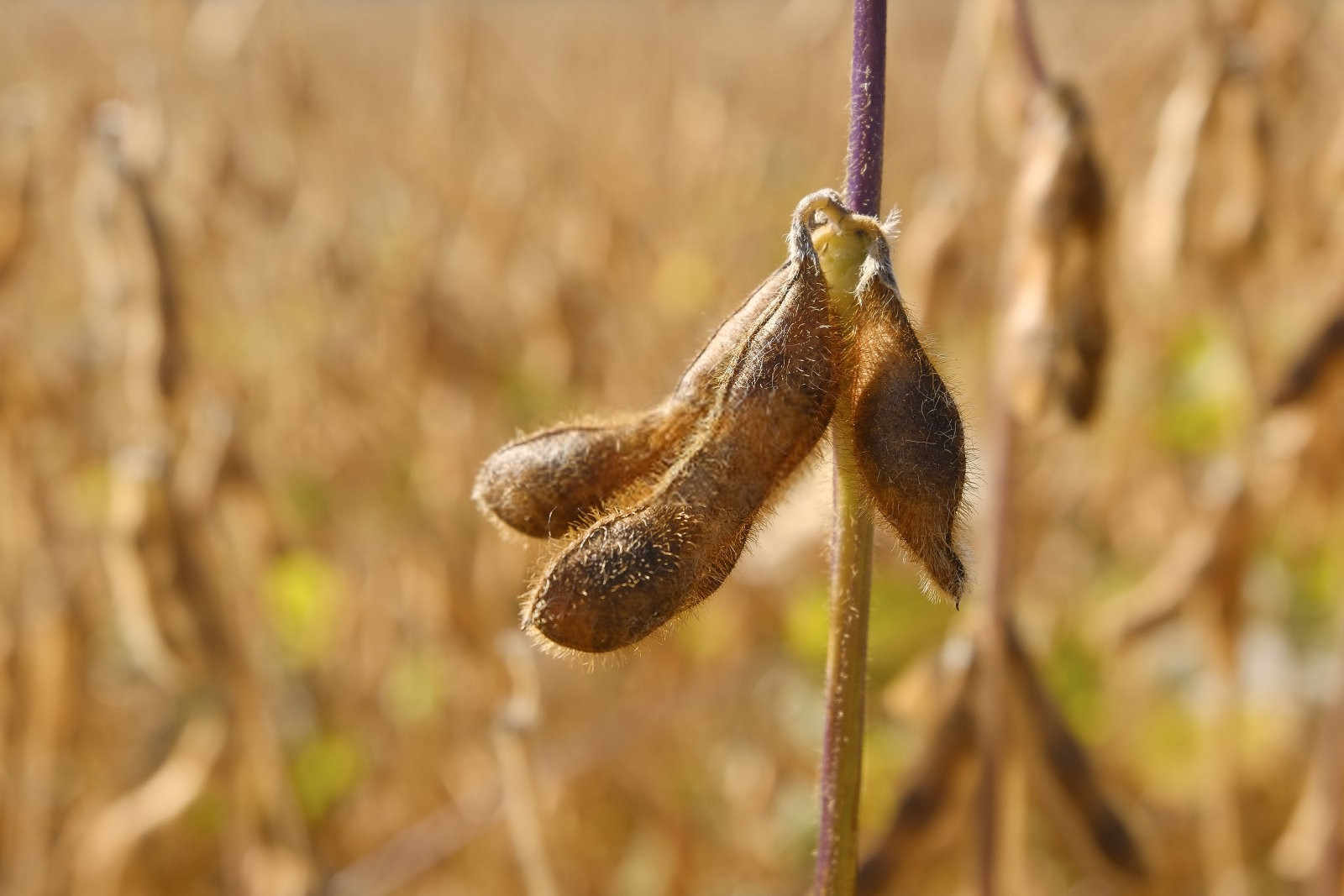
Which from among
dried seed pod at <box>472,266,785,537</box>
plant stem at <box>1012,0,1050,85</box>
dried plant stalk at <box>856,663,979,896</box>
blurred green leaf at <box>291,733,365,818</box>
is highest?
blurred green leaf at <box>291,733,365,818</box>

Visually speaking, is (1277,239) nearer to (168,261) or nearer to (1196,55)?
(1196,55)

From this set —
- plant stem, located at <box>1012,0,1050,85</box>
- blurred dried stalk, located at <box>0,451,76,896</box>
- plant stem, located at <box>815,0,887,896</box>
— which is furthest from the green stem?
blurred dried stalk, located at <box>0,451,76,896</box>

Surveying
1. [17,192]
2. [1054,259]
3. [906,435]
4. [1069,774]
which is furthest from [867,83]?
[17,192]

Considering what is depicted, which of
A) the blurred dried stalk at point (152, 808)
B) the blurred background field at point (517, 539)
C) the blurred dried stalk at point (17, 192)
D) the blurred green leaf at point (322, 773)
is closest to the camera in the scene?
the blurred background field at point (517, 539)

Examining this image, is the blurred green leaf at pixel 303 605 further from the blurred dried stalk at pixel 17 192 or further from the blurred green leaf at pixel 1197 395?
the blurred green leaf at pixel 1197 395

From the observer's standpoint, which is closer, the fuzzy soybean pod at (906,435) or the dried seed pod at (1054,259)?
the fuzzy soybean pod at (906,435)

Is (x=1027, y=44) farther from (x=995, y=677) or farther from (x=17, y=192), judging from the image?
(x=17, y=192)

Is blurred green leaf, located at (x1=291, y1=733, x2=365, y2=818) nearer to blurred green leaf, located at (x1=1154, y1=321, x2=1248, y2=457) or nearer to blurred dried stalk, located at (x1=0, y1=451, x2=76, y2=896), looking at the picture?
blurred dried stalk, located at (x1=0, y1=451, x2=76, y2=896)

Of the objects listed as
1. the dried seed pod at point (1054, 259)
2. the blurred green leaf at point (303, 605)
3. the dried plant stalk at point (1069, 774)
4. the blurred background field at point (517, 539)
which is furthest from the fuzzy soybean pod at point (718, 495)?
the blurred green leaf at point (303, 605)
